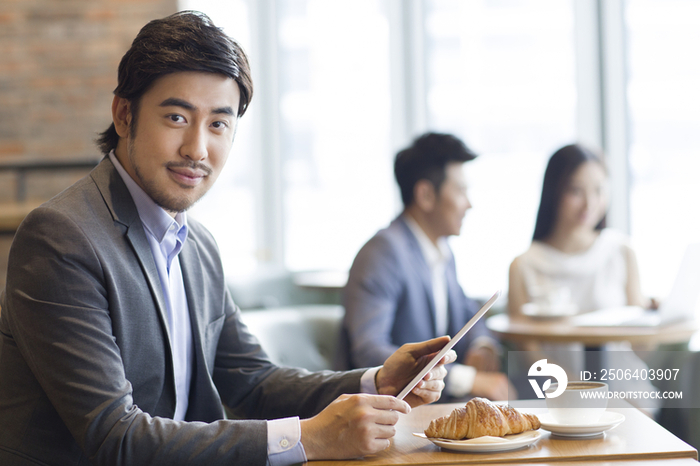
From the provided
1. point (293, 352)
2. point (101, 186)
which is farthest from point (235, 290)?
point (101, 186)

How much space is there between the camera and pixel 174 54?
1290mm

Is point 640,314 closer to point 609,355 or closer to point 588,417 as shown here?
point 609,355

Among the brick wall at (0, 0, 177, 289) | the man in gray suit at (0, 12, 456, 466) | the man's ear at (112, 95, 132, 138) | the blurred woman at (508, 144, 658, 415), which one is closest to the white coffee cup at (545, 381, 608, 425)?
the man in gray suit at (0, 12, 456, 466)

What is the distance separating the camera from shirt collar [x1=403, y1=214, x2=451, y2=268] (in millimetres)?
2578

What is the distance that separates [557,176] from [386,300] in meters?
1.51

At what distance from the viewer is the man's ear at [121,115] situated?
139 centimetres

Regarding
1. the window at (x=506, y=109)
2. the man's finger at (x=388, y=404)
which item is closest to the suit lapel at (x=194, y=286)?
the man's finger at (x=388, y=404)

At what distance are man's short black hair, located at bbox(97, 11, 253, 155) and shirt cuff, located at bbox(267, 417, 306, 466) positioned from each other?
0.67 m

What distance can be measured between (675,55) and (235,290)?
138 inches

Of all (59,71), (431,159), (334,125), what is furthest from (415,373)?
(59,71)

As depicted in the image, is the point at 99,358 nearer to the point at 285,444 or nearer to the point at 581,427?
the point at 285,444

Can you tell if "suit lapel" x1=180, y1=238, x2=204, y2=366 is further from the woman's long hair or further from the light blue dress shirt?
the woman's long hair

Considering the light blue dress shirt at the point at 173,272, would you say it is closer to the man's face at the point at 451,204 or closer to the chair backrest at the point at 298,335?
the chair backrest at the point at 298,335

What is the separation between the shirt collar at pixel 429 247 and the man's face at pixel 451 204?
2.3 inches
